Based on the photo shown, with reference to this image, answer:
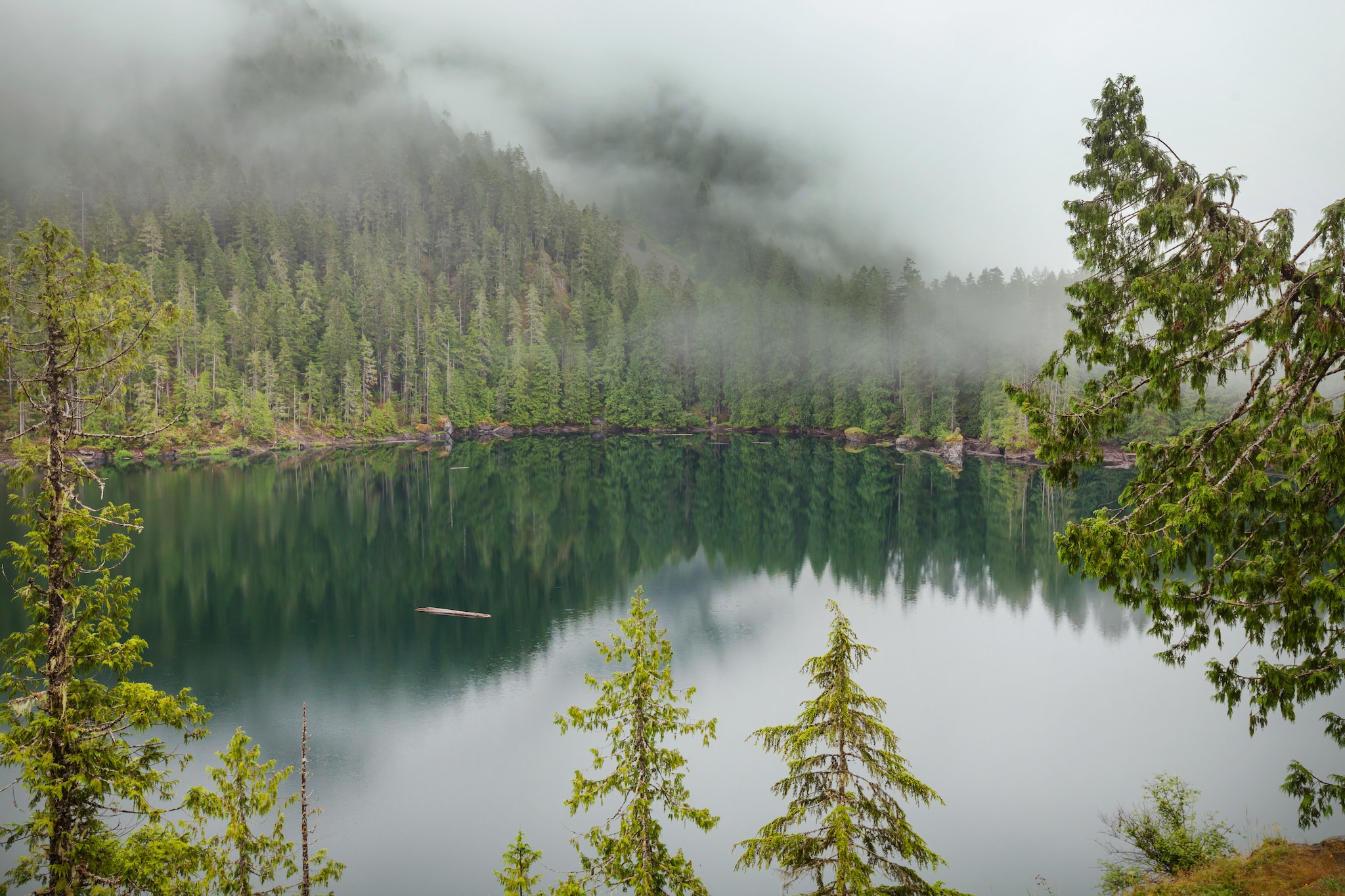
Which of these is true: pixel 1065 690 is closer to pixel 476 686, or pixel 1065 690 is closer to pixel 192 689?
pixel 476 686

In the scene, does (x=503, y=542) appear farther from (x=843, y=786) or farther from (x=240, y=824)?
(x=843, y=786)

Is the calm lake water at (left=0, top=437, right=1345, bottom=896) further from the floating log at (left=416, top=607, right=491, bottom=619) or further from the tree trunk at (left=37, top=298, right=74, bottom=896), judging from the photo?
the tree trunk at (left=37, top=298, right=74, bottom=896)

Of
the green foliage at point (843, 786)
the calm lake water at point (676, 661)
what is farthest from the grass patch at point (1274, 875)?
the green foliage at point (843, 786)

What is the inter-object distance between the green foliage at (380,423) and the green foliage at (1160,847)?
91.3 m

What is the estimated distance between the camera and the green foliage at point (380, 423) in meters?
91.6

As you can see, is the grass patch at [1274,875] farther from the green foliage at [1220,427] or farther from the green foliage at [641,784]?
the green foliage at [641,784]

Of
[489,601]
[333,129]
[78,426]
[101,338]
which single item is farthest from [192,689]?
[333,129]

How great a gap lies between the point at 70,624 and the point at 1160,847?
17.3m

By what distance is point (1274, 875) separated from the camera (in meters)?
9.74

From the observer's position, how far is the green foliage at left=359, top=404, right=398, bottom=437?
91562 millimetres

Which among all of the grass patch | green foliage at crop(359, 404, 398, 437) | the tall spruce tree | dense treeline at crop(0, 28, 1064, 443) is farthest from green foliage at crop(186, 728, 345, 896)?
green foliage at crop(359, 404, 398, 437)

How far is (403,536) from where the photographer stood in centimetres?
4178

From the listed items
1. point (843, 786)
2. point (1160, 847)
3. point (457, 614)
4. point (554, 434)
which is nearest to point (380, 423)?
point (554, 434)

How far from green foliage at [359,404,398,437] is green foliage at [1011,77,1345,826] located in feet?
307
